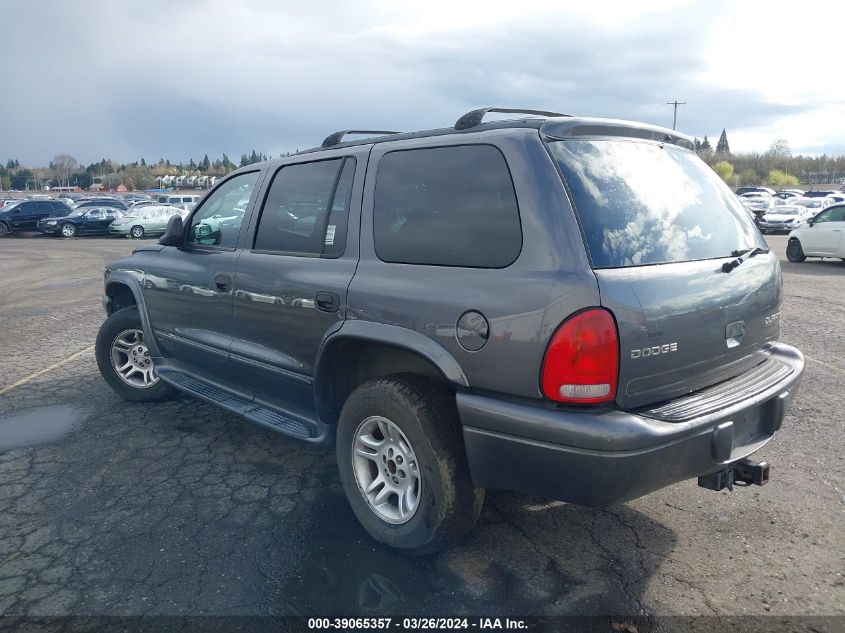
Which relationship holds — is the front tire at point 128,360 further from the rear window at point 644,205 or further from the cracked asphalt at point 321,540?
the rear window at point 644,205

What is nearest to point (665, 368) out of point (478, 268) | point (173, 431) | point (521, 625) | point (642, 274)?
point (642, 274)

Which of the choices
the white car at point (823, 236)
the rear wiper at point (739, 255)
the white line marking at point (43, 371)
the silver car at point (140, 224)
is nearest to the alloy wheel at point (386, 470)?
the rear wiper at point (739, 255)

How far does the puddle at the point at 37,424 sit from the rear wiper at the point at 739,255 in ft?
14.5

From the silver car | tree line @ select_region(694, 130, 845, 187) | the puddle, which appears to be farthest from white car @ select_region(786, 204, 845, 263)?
tree line @ select_region(694, 130, 845, 187)

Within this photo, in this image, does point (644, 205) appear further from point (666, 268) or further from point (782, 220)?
point (782, 220)

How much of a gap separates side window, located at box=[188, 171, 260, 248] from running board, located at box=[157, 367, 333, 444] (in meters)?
0.96

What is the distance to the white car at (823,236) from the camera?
1512 centimetres

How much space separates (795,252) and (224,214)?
52.8 ft

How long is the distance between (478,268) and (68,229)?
100ft

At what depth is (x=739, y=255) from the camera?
3104 mm

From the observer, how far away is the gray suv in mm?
2465

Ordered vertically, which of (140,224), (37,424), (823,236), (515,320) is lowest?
(37,424)

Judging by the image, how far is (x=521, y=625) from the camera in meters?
2.56

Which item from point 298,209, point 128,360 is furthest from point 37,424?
point 298,209
